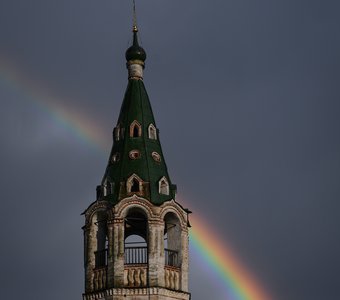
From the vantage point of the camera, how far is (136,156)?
161 feet

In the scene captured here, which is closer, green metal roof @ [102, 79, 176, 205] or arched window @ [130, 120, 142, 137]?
green metal roof @ [102, 79, 176, 205]

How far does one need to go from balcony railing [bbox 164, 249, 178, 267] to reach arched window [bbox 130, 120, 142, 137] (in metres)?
5.70

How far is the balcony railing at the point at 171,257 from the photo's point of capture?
158 ft

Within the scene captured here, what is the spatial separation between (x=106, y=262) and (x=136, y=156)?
16.8ft

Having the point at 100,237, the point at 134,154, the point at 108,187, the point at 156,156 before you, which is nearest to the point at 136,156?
the point at 134,154

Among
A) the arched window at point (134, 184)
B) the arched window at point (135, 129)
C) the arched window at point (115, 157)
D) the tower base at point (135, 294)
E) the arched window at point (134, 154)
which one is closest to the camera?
the tower base at point (135, 294)

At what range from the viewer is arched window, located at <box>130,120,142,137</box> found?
4966cm

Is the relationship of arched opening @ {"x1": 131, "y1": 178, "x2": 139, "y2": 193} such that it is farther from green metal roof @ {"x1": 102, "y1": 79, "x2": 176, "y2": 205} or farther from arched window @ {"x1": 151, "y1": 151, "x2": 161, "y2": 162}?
arched window @ {"x1": 151, "y1": 151, "x2": 161, "y2": 162}

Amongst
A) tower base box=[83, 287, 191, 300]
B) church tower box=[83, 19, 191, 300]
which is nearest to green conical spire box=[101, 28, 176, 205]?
church tower box=[83, 19, 191, 300]

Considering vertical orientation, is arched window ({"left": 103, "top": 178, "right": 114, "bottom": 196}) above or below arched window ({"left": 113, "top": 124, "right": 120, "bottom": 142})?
below

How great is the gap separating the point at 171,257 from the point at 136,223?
2.68 metres

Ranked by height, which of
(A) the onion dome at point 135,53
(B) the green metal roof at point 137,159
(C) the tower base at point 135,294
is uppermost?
(A) the onion dome at point 135,53

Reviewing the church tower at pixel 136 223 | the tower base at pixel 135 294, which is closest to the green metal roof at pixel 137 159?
the church tower at pixel 136 223

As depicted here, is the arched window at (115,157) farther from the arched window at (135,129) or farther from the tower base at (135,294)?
the tower base at (135,294)
